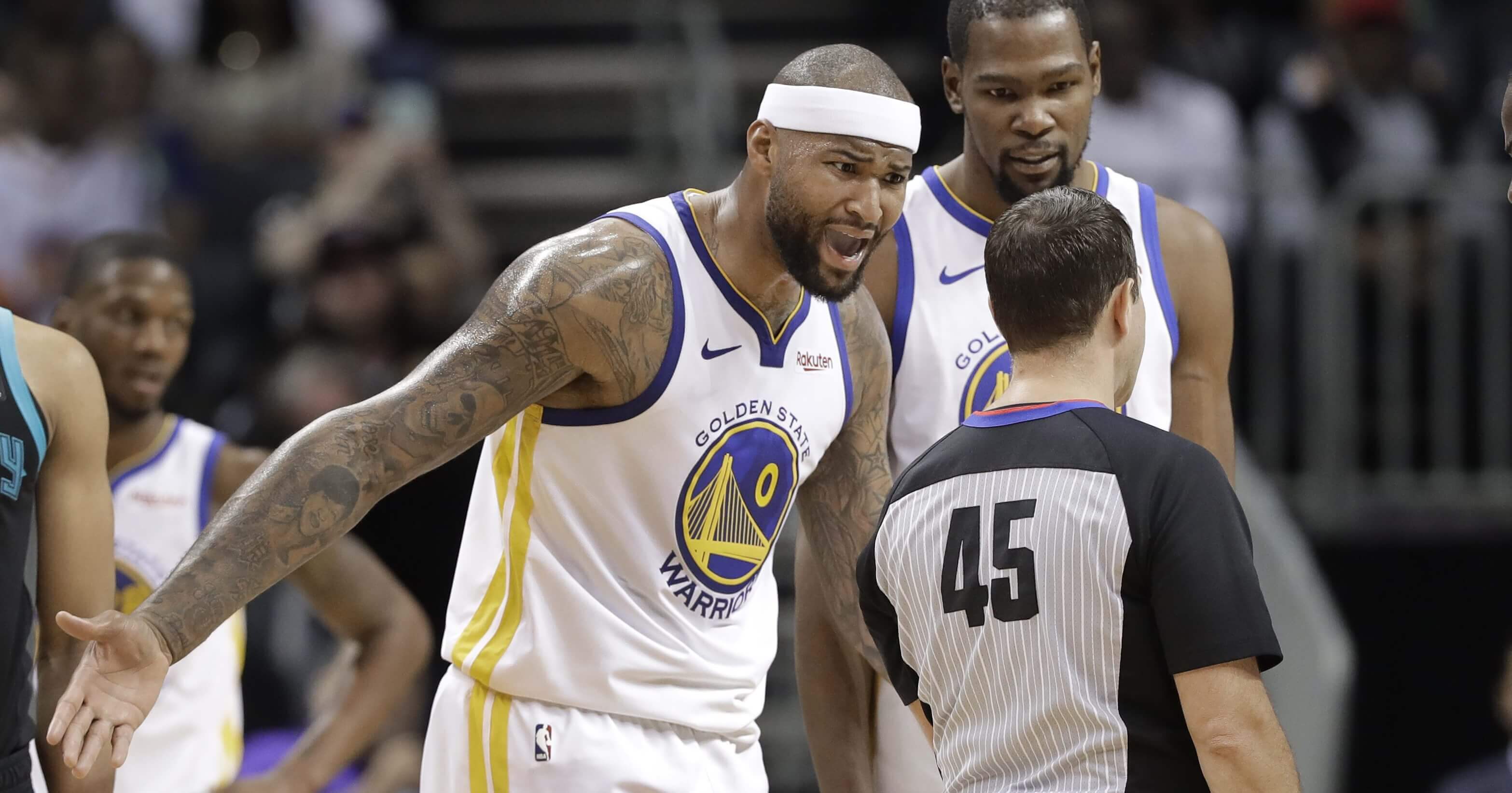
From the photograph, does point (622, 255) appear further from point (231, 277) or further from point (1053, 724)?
point (231, 277)

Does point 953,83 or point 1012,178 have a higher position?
point 953,83

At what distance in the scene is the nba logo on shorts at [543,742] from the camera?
3.62 metres

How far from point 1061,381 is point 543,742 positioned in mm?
1271

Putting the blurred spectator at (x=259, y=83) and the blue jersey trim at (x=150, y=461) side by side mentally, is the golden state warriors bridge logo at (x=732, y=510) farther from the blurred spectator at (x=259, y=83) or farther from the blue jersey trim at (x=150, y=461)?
the blurred spectator at (x=259, y=83)

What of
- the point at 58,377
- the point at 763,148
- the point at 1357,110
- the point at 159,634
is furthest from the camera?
the point at 1357,110

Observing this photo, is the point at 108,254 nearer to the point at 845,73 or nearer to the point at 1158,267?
the point at 845,73

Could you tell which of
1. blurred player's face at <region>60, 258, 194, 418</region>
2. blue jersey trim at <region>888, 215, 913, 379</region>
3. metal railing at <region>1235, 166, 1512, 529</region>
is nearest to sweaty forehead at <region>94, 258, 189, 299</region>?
blurred player's face at <region>60, 258, 194, 418</region>

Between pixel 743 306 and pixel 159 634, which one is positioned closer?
pixel 159 634

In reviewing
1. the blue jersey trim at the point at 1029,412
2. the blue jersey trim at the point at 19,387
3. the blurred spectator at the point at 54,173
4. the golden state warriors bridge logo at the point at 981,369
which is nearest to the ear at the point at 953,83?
the golden state warriors bridge logo at the point at 981,369

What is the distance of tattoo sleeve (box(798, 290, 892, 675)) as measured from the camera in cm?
403

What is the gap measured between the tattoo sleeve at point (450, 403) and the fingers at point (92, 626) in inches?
3.8

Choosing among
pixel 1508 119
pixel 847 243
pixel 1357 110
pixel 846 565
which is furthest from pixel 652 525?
pixel 1357 110

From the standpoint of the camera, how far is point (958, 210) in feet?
13.9

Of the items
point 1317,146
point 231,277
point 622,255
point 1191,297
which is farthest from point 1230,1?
point 622,255
